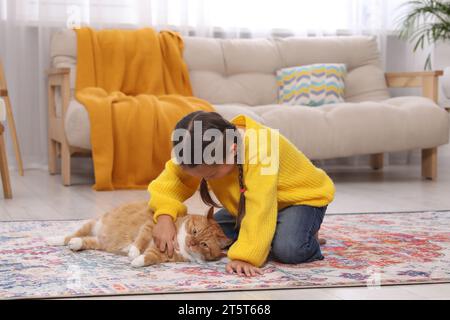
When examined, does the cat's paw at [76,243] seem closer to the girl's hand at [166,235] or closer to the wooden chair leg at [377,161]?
the girl's hand at [166,235]

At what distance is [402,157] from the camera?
16.9 feet

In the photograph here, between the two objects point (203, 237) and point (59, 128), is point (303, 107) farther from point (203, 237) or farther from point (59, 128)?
point (203, 237)

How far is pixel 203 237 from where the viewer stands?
6.48 feet

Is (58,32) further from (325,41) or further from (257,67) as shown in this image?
(325,41)

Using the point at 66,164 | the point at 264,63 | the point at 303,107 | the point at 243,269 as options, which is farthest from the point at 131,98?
the point at 243,269

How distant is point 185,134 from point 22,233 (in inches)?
36.1

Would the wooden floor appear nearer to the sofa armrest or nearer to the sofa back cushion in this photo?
the sofa armrest

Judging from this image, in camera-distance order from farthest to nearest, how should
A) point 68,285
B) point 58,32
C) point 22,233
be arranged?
point 58,32
point 22,233
point 68,285

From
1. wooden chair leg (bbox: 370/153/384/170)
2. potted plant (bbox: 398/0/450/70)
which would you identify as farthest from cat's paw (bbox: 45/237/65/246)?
potted plant (bbox: 398/0/450/70)

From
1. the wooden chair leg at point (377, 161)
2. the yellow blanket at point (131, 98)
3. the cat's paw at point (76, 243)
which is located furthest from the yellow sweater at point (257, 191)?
the wooden chair leg at point (377, 161)

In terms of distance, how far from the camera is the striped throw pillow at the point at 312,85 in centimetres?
444

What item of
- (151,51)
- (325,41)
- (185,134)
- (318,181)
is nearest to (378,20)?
(325,41)

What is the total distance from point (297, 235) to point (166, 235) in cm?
35
